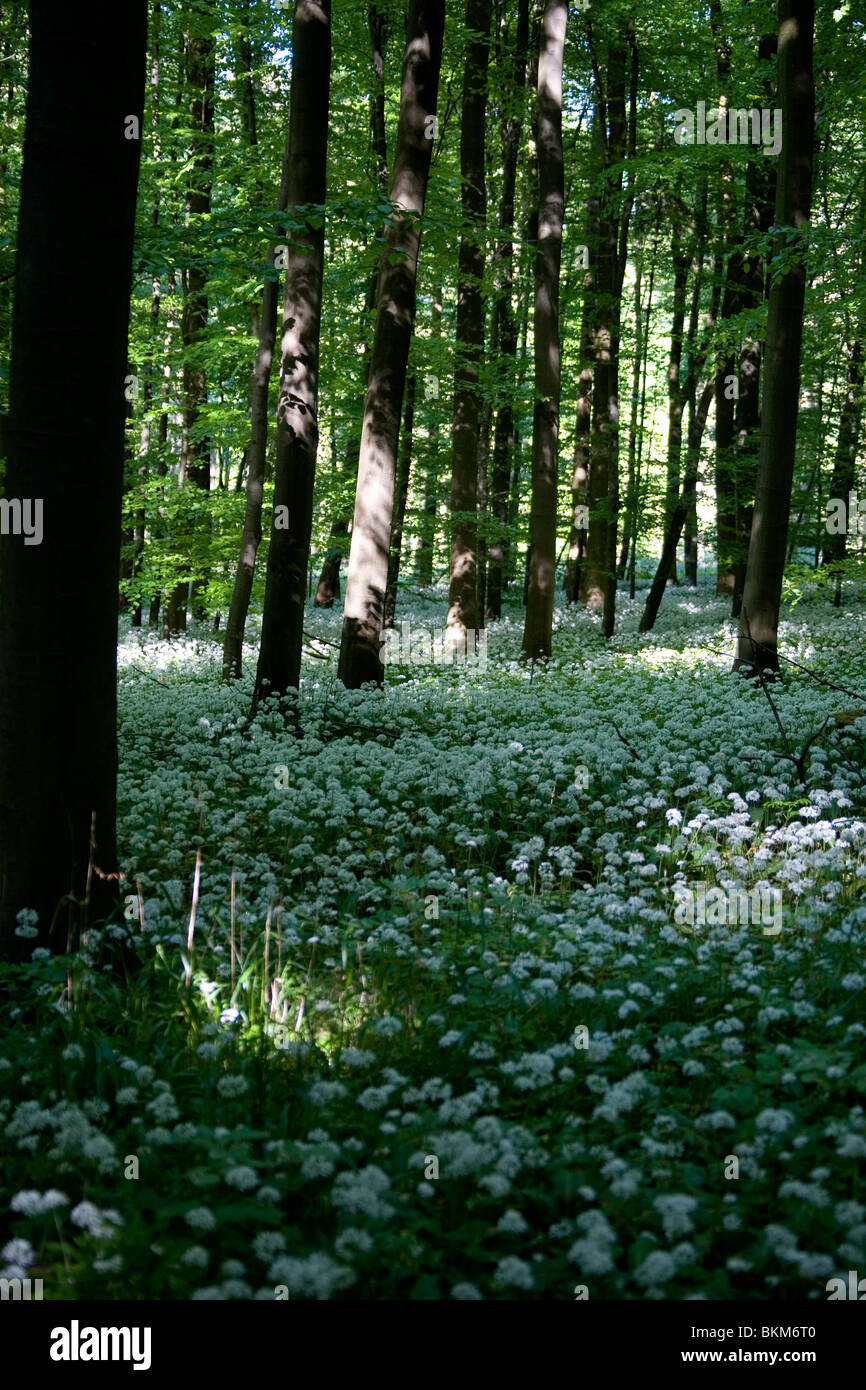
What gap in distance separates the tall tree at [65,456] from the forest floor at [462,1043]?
65cm

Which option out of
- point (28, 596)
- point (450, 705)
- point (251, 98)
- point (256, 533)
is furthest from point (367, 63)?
point (28, 596)

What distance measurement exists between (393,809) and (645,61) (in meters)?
19.6

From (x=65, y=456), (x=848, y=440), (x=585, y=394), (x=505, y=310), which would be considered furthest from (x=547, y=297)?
(x=65, y=456)

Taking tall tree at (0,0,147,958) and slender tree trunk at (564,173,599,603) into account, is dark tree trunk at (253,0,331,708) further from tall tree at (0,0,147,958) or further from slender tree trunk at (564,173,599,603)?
slender tree trunk at (564,173,599,603)

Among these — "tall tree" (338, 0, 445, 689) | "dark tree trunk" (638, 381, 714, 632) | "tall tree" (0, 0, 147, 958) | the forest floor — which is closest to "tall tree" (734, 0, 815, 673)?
the forest floor

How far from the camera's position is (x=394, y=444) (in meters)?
12.7

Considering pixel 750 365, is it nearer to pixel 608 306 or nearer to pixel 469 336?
pixel 608 306

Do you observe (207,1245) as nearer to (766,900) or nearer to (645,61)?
(766,900)

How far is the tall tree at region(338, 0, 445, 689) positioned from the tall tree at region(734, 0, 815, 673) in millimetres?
4339

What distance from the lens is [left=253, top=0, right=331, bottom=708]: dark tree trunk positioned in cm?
1109

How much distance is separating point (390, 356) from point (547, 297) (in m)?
4.66

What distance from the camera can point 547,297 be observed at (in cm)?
1594

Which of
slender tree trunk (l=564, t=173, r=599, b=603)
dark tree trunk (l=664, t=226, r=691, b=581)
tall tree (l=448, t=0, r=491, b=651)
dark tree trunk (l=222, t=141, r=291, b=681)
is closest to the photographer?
dark tree trunk (l=222, t=141, r=291, b=681)

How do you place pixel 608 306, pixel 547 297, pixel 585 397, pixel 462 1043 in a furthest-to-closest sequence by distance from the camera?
1. pixel 585 397
2. pixel 608 306
3. pixel 547 297
4. pixel 462 1043
